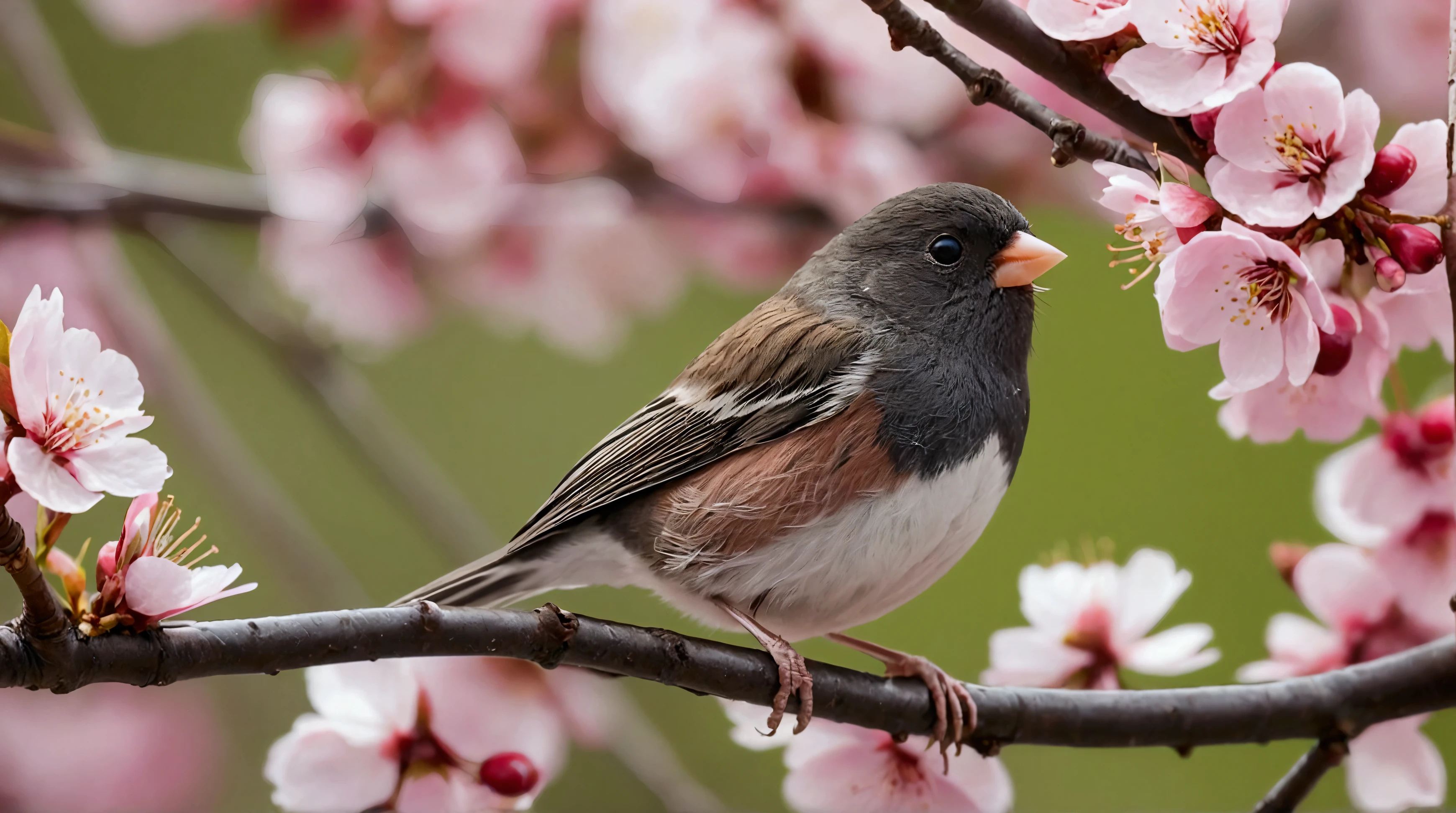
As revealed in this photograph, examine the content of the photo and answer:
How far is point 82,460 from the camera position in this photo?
52 centimetres

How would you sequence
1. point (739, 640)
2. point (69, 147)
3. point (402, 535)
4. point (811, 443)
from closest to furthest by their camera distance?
point (811, 443)
point (69, 147)
point (739, 640)
point (402, 535)

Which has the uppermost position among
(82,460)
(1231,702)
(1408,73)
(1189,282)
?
(1408,73)

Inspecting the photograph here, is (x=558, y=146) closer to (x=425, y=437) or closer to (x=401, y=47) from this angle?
(x=401, y=47)

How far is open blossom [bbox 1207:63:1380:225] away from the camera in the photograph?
625 millimetres

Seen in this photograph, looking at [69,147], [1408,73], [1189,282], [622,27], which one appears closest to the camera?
[1189,282]

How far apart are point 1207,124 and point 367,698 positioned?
66 centimetres

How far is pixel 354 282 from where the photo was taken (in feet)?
4.51

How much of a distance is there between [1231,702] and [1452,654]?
0.16 metres

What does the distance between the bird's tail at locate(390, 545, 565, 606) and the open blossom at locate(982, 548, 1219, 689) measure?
36cm

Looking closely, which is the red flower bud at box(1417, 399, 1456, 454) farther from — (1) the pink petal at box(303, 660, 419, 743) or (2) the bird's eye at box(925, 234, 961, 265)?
(1) the pink petal at box(303, 660, 419, 743)

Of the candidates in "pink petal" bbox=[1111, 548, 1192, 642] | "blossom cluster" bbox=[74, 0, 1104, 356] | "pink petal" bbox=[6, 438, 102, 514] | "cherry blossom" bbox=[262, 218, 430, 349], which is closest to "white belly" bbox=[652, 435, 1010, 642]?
"pink petal" bbox=[1111, 548, 1192, 642]

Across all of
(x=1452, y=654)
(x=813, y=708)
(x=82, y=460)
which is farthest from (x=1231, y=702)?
(x=82, y=460)

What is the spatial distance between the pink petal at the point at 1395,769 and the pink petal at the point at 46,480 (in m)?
0.95

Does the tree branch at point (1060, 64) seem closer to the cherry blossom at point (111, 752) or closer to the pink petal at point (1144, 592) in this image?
the pink petal at point (1144, 592)
